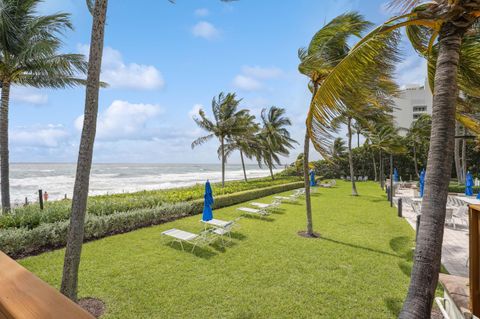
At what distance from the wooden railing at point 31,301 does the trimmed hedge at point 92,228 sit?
22.9ft

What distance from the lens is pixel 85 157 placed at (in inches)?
141

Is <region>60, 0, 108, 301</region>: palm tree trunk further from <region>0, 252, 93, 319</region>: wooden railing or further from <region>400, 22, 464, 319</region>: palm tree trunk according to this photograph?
<region>400, 22, 464, 319</region>: palm tree trunk

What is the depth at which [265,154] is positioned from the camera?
28.6m

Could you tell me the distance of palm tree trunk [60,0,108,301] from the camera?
3.58 metres

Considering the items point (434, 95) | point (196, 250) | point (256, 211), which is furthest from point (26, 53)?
point (434, 95)

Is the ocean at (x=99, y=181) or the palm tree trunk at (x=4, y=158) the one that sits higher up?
the palm tree trunk at (x=4, y=158)

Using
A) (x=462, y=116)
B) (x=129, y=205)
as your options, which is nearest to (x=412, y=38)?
(x=462, y=116)

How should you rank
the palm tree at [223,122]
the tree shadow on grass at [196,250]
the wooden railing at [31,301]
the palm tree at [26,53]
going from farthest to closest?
1. the palm tree at [223,122]
2. the palm tree at [26,53]
3. the tree shadow on grass at [196,250]
4. the wooden railing at [31,301]

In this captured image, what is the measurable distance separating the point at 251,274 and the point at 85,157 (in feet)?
13.1

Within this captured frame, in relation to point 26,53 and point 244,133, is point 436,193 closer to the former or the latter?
point 26,53

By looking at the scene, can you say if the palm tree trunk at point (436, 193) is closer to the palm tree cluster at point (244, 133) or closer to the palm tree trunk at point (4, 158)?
the palm tree trunk at point (4, 158)

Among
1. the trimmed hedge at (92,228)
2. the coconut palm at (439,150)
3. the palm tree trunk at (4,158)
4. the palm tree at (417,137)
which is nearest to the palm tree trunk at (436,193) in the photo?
the coconut palm at (439,150)

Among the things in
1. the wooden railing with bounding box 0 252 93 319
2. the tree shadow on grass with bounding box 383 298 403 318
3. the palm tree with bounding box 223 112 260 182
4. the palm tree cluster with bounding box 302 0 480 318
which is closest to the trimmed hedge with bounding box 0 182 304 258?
the wooden railing with bounding box 0 252 93 319

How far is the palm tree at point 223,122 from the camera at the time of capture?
20594 millimetres
